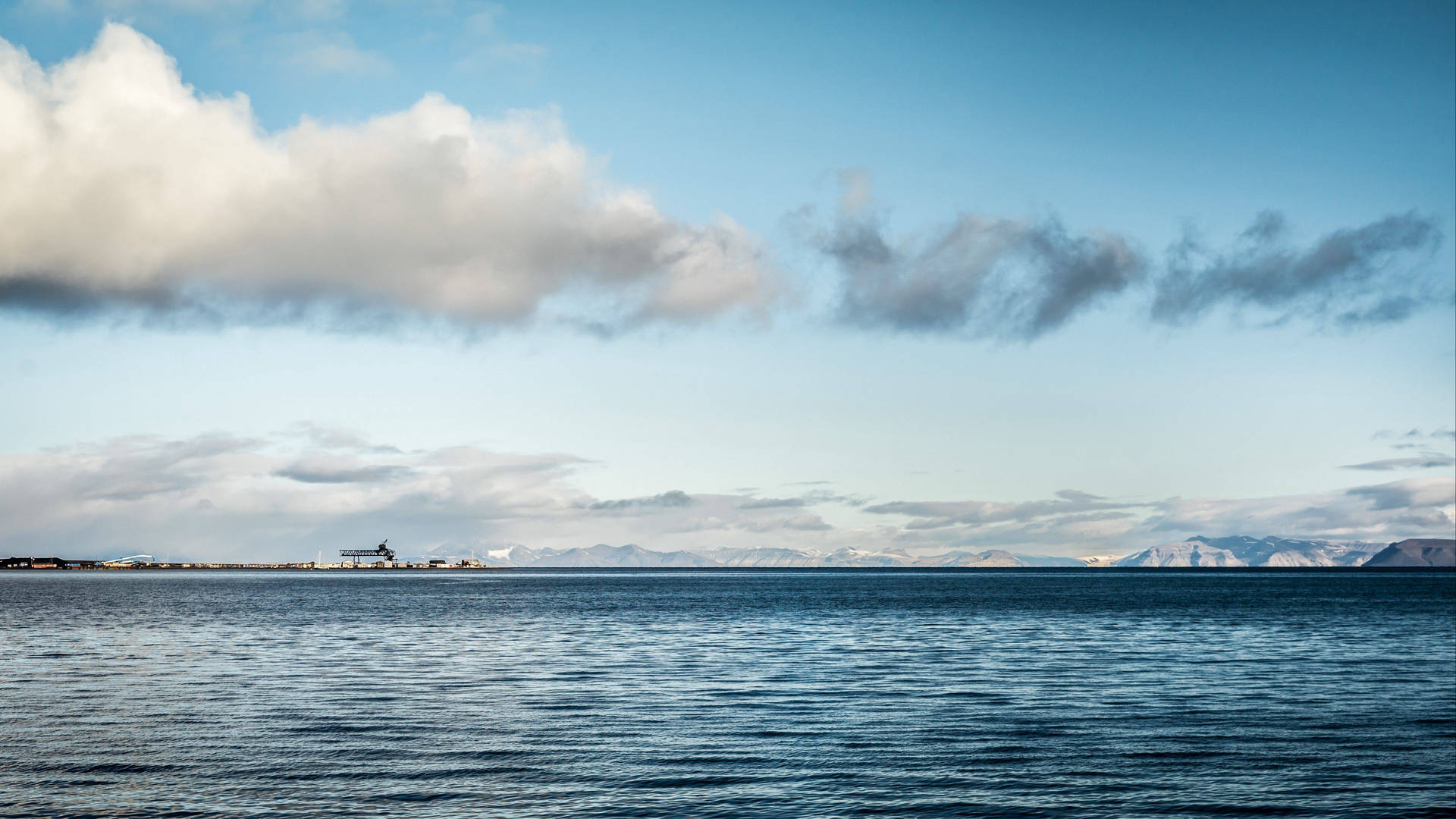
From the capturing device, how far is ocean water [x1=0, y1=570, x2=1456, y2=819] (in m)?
26.0

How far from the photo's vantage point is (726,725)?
3647 centimetres

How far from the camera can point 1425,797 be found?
26.3 metres

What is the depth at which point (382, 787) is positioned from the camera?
26.6 metres

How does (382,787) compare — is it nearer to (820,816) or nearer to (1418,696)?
(820,816)

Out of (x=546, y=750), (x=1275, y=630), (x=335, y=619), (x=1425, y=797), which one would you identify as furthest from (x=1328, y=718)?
(x=335, y=619)

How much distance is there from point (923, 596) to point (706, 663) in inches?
5079

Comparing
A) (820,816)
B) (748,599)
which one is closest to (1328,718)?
(820,816)

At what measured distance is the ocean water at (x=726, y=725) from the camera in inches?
1022

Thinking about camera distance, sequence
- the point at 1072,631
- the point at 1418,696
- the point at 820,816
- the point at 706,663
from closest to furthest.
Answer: the point at 820,816 < the point at 1418,696 < the point at 706,663 < the point at 1072,631

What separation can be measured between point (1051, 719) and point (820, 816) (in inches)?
649

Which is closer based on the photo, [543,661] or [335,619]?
[543,661]

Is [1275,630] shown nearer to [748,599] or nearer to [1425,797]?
[1425,797]

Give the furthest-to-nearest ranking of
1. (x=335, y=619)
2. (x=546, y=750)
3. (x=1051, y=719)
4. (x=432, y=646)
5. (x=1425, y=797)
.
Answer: (x=335, y=619) → (x=432, y=646) → (x=1051, y=719) → (x=546, y=750) → (x=1425, y=797)

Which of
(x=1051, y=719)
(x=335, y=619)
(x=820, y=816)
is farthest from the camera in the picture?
(x=335, y=619)
